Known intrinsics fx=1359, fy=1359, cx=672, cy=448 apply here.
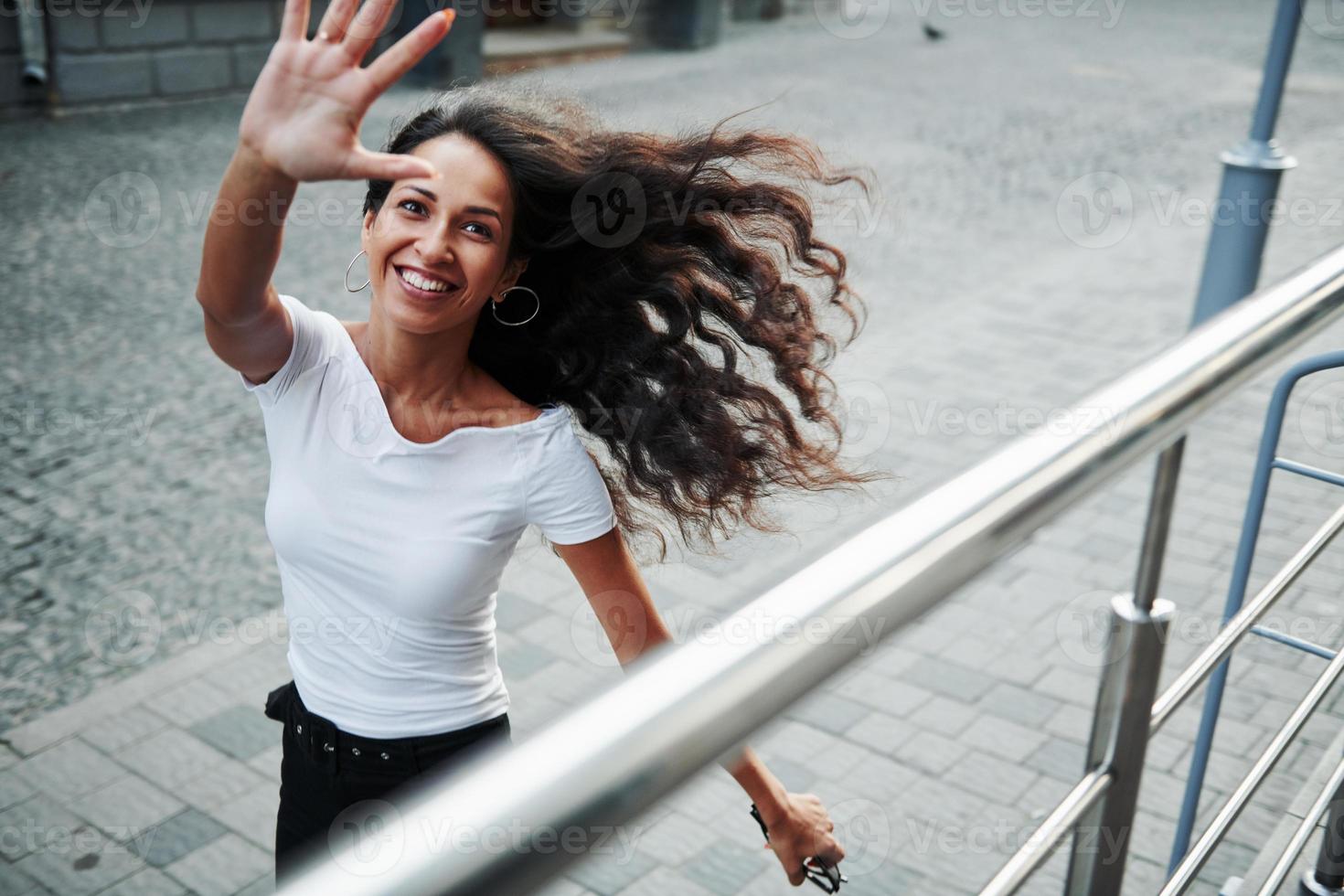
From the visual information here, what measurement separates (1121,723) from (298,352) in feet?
4.43

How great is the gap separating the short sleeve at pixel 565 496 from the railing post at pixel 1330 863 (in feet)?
5.09

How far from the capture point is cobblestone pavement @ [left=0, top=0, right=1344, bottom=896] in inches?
134

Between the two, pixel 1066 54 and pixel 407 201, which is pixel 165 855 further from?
pixel 1066 54

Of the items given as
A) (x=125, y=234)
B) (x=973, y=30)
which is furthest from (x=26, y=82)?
(x=973, y=30)

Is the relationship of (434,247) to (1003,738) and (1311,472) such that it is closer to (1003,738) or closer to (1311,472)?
(1311,472)

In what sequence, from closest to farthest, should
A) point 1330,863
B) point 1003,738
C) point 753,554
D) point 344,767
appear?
1. point 344,767
2. point 1330,863
3. point 1003,738
4. point 753,554

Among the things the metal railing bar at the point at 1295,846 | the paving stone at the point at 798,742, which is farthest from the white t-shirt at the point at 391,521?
the paving stone at the point at 798,742

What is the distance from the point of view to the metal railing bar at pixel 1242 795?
5.40 feet

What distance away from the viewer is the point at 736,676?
2.79 feet

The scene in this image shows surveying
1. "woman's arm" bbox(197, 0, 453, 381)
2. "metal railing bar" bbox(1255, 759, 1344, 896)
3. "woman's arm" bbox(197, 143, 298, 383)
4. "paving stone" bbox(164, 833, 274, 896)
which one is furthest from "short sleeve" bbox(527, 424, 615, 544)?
"paving stone" bbox(164, 833, 274, 896)

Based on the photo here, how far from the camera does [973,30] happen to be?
18875mm

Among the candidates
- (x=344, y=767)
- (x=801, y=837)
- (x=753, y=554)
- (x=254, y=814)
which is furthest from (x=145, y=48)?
(x=801, y=837)

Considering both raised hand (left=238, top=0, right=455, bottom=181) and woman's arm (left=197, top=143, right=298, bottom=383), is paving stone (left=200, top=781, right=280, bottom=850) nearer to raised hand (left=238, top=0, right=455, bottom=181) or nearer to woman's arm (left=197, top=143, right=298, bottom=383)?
woman's arm (left=197, top=143, right=298, bottom=383)

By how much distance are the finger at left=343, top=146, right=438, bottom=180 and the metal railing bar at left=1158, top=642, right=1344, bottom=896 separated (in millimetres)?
1211
